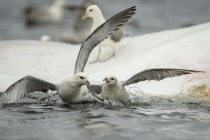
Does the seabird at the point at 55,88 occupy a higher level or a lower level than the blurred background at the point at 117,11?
lower

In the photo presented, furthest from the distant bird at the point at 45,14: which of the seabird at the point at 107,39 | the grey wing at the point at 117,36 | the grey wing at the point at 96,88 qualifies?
the grey wing at the point at 96,88

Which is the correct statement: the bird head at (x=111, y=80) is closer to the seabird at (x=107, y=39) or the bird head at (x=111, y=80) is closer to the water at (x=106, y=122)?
the water at (x=106, y=122)

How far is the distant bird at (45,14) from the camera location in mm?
23000

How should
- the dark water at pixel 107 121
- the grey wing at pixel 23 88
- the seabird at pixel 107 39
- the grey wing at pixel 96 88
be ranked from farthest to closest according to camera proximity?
1. the seabird at pixel 107 39
2. the grey wing at pixel 96 88
3. the grey wing at pixel 23 88
4. the dark water at pixel 107 121

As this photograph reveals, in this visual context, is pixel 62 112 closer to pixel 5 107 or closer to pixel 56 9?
pixel 5 107

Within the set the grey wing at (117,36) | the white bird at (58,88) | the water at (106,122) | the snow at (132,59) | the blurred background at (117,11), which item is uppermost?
the blurred background at (117,11)

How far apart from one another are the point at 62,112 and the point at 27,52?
4678 mm

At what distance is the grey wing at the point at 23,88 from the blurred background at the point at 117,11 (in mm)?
10959

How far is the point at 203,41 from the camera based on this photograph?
36.6 feet

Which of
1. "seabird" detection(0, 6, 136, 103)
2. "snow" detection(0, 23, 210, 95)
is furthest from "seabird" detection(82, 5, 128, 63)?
"seabird" detection(0, 6, 136, 103)

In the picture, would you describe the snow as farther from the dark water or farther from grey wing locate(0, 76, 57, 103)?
grey wing locate(0, 76, 57, 103)

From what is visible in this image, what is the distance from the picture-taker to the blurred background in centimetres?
2208

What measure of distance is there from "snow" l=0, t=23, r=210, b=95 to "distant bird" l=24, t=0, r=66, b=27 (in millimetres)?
8813

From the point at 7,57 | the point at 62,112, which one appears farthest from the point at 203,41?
the point at 7,57
